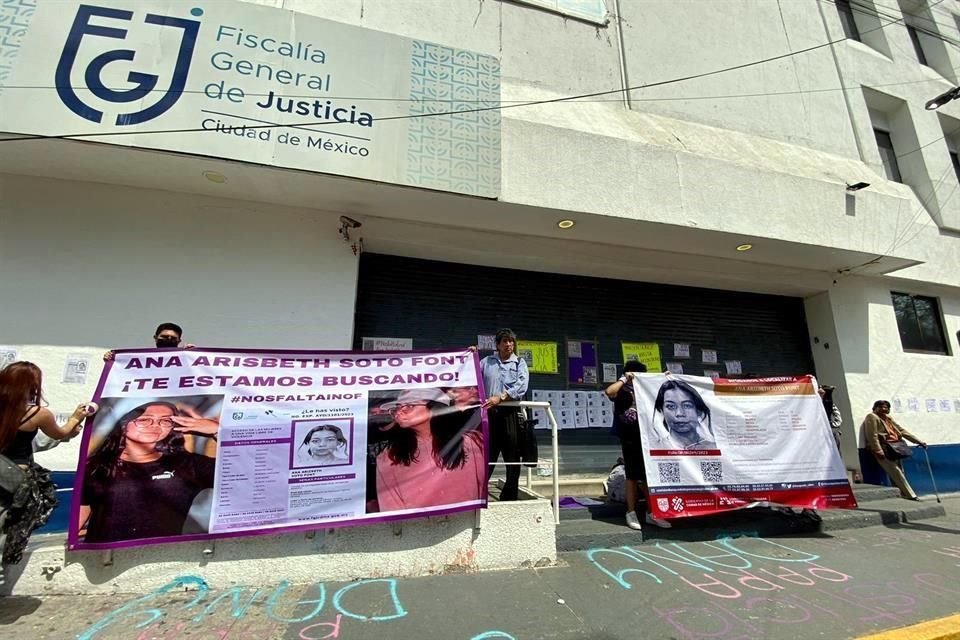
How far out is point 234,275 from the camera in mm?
5496

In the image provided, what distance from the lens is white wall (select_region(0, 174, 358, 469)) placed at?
4.90 meters

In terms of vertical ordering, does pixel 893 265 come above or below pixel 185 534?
A: above

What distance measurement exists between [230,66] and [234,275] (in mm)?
2378

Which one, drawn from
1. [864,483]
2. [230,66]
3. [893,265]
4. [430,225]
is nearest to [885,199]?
[893,265]

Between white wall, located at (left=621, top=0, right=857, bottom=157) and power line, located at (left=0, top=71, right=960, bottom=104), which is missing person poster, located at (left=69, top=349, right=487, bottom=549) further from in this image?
white wall, located at (left=621, top=0, right=857, bottom=157)

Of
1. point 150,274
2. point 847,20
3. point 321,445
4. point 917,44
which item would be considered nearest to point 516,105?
point 321,445

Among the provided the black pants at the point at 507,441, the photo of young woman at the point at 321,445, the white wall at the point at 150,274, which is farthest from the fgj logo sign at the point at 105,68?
the black pants at the point at 507,441

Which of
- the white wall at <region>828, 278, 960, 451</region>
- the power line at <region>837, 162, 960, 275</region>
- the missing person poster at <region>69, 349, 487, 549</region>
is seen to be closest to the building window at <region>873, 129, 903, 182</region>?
the power line at <region>837, 162, 960, 275</region>

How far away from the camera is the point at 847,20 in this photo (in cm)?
1092

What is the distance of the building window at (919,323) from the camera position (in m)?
8.84

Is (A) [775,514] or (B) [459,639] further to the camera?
(A) [775,514]

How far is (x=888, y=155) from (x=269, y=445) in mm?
13533

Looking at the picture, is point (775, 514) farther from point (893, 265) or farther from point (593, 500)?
point (893, 265)

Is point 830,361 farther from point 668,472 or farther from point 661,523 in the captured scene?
point 661,523
